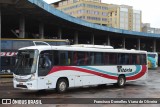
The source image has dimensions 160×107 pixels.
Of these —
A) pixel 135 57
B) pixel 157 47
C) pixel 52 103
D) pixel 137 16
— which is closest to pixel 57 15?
pixel 135 57

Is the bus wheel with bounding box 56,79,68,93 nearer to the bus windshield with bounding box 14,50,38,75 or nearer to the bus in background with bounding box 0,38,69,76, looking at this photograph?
the bus windshield with bounding box 14,50,38,75

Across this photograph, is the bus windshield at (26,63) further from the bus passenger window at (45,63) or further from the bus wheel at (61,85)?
the bus wheel at (61,85)

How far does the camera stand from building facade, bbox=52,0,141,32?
132250mm

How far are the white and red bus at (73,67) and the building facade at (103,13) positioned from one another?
108138mm

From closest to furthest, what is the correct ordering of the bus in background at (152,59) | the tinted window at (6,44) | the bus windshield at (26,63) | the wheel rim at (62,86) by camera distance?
the bus windshield at (26,63), the wheel rim at (62,86), the tinted window at (6,44), the bus in background at (152,59)

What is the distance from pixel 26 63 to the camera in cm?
1689

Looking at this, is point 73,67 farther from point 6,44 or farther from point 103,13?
point 103,13

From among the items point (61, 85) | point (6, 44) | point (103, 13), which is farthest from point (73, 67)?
point (103, 13)

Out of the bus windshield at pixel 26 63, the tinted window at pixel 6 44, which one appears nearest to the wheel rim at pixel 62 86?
the bus windshield at pixel 26 63

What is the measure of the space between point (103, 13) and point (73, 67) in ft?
393

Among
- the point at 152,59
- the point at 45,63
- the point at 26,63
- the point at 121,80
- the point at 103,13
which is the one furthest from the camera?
the point at 103,13

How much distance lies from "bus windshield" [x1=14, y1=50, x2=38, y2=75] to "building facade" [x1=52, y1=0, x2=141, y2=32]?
11397cm

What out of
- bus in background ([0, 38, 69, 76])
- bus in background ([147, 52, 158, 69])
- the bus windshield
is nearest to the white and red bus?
the bus windshield

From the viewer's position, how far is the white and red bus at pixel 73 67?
54.7ft
